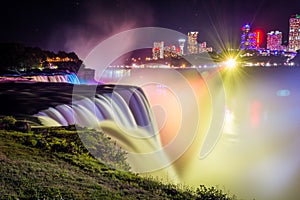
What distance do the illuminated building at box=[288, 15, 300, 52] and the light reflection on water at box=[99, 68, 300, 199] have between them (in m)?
68.5

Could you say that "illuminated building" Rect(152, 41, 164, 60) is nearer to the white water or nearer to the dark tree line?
the white water

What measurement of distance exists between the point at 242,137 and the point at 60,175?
19.6m

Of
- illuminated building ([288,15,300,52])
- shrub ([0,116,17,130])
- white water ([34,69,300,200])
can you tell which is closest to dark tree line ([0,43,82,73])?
white water ([34,69,300,200])

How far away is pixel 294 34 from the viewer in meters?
112

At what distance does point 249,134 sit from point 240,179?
11334mm

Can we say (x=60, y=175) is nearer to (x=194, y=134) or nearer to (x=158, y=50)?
(x=194, y=134)

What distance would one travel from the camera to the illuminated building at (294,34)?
11119cm

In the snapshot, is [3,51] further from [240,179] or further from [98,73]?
[240,179]

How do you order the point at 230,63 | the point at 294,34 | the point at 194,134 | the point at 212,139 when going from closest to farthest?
the point at 212,139 < the point at 194,134 < the point at 230,63 < the point at 294,34

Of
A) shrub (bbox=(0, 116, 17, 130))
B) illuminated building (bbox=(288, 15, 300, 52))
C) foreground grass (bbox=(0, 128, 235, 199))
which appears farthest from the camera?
illuminated building (bbox=(288, 15, 300, 52))

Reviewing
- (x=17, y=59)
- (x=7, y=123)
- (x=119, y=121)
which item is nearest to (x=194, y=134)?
(x=119, y=121)

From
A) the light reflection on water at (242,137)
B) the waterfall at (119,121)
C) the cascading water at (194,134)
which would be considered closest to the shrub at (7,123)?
the waterfall at (119,121)

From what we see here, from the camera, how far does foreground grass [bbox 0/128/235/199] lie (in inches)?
187

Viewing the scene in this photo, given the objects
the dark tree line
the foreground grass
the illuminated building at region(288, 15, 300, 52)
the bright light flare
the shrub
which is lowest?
the foreground grass
